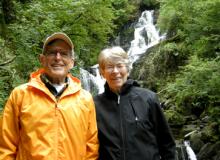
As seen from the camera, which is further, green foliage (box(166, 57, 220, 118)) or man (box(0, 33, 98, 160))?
green foliage (box(166, 57, 220, 118))

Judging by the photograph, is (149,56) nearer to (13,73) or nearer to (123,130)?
(13,73)

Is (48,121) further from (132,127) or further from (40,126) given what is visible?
(132,127)

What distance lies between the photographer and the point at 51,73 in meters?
2.89

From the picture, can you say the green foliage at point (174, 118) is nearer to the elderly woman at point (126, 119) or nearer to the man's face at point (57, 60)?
the elderly woman at point (126, 119)

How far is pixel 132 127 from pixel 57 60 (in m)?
0.83

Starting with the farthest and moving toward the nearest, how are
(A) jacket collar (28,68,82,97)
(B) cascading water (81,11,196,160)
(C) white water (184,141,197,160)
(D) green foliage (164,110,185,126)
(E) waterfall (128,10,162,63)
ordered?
(E) waterfall (128,10,162,63) → (B) cascading water (81,11,196,160) → (D) green foliage (164,110,185,126) → (C) white water (184,141,197,160) → (A) jacket collar (28,68,82,97)

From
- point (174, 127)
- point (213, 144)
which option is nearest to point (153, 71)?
point (174, 127)

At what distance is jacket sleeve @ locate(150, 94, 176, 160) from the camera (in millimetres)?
3090

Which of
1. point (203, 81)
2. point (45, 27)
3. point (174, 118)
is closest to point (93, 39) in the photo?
point (174, 118)

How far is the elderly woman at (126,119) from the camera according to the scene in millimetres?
2943

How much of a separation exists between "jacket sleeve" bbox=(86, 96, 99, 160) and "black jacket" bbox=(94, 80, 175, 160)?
0.07 meters

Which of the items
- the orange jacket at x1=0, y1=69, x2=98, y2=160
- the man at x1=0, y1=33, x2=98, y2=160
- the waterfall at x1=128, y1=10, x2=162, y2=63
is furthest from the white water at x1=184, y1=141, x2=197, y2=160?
the orange jacket at x1=0, y1=69, x2=98, y2=160

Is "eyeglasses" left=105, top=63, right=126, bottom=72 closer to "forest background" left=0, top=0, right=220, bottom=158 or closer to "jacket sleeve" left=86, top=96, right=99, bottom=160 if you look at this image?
"jacket sleeve" left=86, top=96, right=99, bottom=160

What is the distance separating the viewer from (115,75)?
3090 mm
